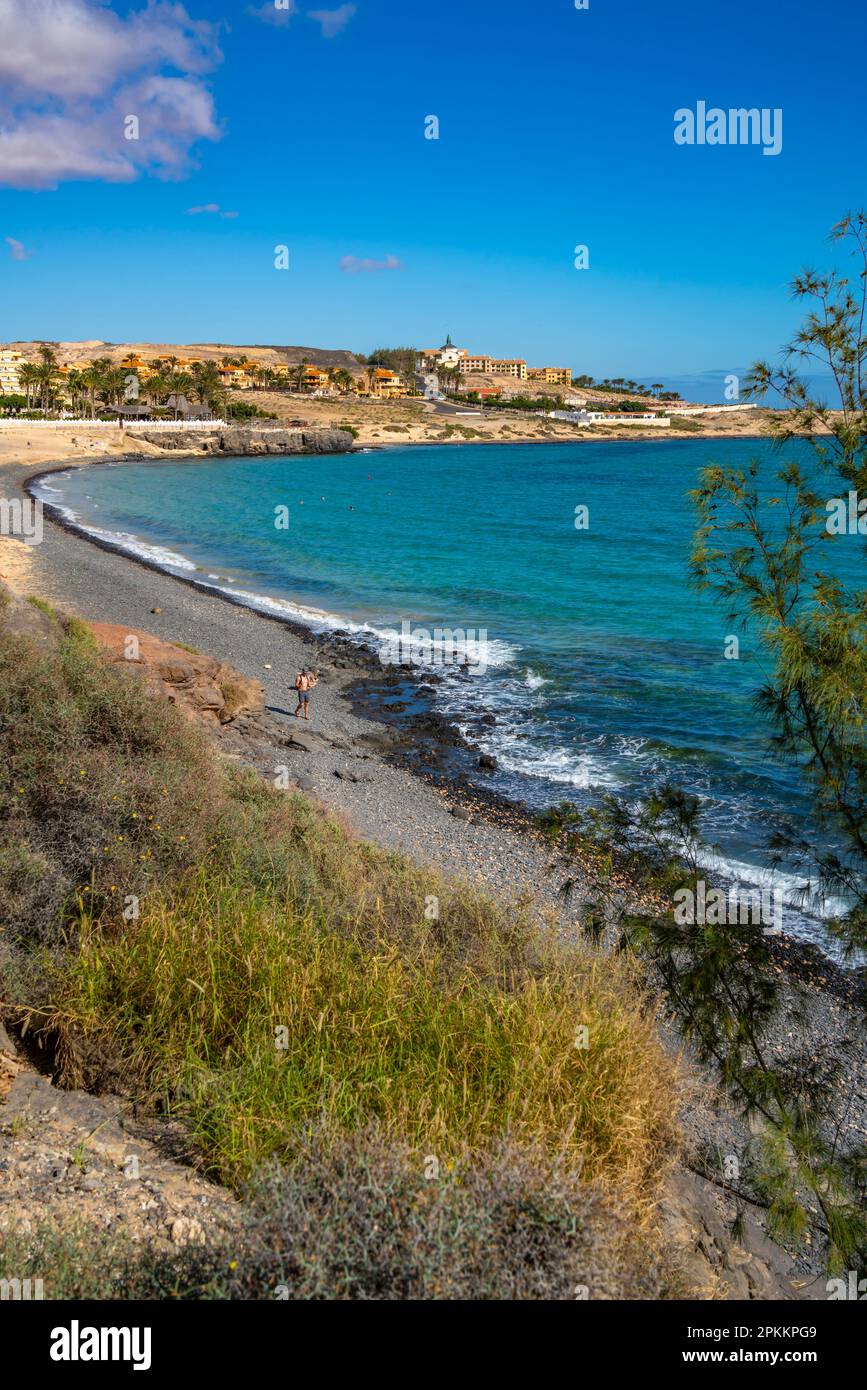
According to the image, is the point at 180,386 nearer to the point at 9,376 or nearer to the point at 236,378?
the point at 9,376

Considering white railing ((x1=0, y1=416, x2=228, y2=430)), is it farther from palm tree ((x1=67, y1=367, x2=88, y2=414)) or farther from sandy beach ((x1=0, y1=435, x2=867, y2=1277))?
sandy beach ((x1=0, y1=435, x2=867, y2=1277))

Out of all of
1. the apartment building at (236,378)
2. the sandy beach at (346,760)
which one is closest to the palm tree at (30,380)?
the apartment building at (236,378)

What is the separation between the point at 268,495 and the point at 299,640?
46.6 meters

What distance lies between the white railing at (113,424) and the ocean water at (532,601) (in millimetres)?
21362

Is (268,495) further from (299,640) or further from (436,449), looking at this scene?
(436,449)

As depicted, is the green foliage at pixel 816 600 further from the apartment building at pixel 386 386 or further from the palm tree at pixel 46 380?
the apartment building at pixel 386 386

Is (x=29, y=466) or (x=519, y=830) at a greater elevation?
(x=29, y=466)

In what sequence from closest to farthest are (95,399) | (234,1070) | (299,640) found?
(234,1070) → (299,640) → (95,399)

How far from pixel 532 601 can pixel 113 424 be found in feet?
293

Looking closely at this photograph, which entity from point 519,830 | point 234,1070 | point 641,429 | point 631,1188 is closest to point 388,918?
point 234,1070

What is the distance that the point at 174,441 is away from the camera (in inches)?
4124

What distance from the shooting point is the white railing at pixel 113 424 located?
9788 cm

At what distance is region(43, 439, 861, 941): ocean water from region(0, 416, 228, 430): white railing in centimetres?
2136

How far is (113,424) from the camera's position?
106312 mm
